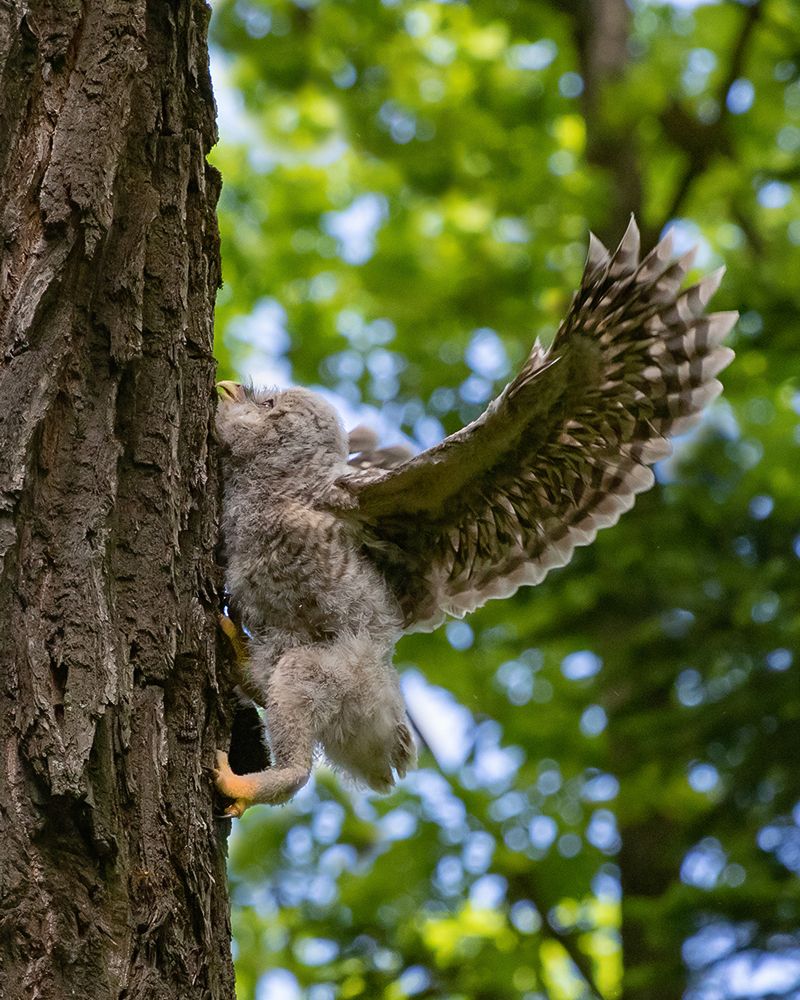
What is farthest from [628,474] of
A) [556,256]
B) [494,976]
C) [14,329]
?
[556,256]

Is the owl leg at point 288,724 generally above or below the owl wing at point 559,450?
below

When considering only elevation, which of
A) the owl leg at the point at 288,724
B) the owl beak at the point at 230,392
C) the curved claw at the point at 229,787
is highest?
the owl beak at the point at 230,392

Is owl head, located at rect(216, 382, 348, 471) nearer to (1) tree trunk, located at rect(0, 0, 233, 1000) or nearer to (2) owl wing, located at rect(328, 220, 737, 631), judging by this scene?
(2) owl wing, located at rect(328, 220, 737, 631)

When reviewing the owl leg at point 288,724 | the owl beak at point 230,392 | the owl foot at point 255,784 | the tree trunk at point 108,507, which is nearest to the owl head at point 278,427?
the owl beak at point 230,392

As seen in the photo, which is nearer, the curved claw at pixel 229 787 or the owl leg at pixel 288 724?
the curved claw at pixel 229 787

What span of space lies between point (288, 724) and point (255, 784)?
40 cm

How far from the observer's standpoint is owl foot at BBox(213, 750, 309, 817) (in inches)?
105

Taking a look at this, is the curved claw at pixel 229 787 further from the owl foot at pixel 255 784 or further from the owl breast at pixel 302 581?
the owl breast at pixel 302 581

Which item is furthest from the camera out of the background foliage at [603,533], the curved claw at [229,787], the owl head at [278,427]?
the background foliage at [603,533]

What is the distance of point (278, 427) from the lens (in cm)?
375

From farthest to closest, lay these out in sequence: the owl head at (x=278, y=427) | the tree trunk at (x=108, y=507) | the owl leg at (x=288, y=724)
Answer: the owl head at (x=278, y=427) → the owl leg at (x=288, y=724) → the tree trunk at (x=108, y=507)

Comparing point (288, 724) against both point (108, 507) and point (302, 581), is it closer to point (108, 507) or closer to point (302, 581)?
point (302, 581)

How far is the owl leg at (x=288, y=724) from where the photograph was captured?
122 inches

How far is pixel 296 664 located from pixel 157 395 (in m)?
1.00
